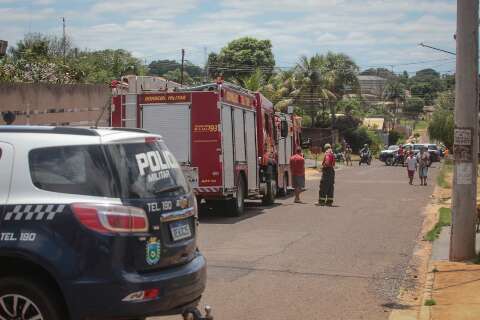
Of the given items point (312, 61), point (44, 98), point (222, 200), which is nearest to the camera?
point (222, 200)

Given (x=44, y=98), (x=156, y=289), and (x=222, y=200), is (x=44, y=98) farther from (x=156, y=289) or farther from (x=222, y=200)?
(x=156, y=289)

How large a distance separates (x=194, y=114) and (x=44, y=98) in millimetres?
9672

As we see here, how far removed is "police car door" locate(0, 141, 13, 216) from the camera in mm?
5535

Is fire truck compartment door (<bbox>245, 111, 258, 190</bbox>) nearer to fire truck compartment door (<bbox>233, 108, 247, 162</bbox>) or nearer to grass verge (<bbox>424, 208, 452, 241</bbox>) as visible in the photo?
fire truck compartment door (<bbox>233, 108, 247, 162</bbox>)

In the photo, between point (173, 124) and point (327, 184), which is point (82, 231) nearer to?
point (173, 124)

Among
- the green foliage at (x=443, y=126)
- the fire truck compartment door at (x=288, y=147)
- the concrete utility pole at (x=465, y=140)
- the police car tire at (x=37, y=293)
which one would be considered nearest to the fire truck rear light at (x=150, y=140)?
the police car tire at (x=37, y=293)

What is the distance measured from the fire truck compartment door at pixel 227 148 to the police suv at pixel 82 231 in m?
11.0

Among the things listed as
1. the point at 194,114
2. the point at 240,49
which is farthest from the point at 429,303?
the point at 240,49

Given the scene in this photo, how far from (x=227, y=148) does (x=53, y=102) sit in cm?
1025

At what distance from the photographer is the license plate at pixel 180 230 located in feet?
19.4

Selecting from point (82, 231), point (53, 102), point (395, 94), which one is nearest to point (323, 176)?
point (53, 102)

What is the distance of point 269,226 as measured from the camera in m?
15.9

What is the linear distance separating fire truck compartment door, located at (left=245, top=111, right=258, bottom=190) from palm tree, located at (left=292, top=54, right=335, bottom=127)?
42.7 metres

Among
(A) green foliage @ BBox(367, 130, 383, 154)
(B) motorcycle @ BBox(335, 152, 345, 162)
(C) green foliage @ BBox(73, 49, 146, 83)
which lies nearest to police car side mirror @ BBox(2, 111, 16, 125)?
(C) green foliage @ BBox(73, 49, 146, 83)
